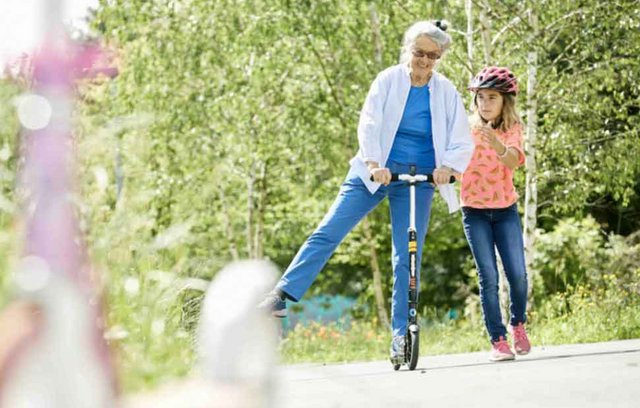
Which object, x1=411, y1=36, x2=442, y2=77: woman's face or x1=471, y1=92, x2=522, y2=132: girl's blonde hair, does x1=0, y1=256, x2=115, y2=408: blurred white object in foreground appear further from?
x1=471, y1=92, x2=522, y2=132: girl's blonde hair

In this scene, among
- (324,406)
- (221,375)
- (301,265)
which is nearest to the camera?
(221,375)

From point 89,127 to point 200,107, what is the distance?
13838mm

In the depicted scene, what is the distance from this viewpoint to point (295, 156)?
58.3 feet

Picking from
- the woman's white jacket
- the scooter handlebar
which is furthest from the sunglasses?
the scooter handlebar

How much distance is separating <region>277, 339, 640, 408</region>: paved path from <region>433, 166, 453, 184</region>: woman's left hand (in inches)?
41.0

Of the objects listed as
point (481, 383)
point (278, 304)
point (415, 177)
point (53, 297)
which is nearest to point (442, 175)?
point (415, 177)

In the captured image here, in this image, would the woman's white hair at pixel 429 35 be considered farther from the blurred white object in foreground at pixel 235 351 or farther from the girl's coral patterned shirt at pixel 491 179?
the blurred white object in foreground at pixel 235 351

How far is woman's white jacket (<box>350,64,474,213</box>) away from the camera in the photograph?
21.6 ft

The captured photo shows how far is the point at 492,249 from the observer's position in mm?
7168

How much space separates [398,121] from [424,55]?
0.39m

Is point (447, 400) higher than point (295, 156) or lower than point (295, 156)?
lower

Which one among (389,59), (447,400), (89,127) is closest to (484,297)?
(447,400)

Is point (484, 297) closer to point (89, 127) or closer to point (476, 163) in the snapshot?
point (476, 163)

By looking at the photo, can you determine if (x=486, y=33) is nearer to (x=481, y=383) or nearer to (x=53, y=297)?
(x=481, y=383)
